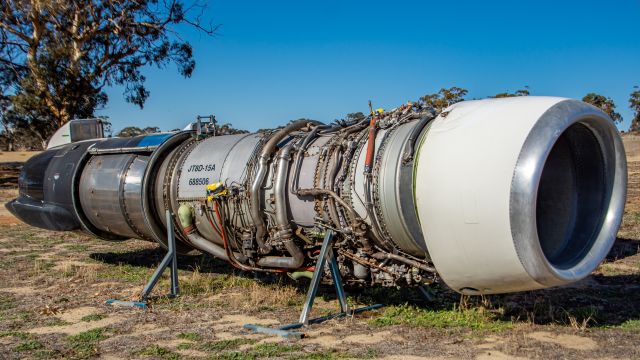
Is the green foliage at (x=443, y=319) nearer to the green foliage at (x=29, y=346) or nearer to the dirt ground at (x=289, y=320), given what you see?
the dirt ground at (x=289, y=320)

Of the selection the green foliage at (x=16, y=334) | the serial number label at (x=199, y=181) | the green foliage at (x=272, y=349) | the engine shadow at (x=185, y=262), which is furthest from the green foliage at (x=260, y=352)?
the engine shadow at (x=185, y=262)

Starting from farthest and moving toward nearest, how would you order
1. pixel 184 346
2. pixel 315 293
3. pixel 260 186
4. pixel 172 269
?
1. pixel 172 269
2. pixel 260 186
3. pixel 315 293
4. pixel 184 346

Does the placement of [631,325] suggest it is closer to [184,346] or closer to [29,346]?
[184,346]

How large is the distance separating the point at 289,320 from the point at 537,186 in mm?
3088

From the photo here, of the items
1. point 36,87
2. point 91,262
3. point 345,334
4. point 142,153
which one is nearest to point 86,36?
point 36,87

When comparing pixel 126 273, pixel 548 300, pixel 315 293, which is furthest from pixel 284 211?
pixel 126 273

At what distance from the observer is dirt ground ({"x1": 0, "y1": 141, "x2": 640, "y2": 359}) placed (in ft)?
17.3

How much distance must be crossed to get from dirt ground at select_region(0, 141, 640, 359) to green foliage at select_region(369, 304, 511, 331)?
0.04ft

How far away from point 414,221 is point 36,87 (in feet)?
93.0

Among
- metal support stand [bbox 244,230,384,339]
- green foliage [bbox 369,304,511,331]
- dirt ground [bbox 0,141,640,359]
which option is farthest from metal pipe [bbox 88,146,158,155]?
green foliage [bbox 369,304,511,331]

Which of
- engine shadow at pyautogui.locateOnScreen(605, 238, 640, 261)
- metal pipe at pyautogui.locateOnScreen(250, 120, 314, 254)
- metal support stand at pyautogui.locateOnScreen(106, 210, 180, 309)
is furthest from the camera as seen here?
engine shadow at pyautogui.locateOnScreen(605, 238, 640, 261)

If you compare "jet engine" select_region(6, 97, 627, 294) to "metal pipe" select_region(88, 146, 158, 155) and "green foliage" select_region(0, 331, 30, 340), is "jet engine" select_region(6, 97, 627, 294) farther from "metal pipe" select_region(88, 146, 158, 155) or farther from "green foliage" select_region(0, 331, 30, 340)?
"green foliage" select_region(0, 331, 30, 340)

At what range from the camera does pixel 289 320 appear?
6352 millimetres

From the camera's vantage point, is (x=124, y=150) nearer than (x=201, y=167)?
No
